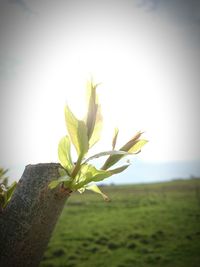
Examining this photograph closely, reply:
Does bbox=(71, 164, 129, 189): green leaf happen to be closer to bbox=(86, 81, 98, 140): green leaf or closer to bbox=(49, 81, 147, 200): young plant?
bbox=(49, 81, 147, 200): young plant

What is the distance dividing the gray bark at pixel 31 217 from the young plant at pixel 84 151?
0.03 metres

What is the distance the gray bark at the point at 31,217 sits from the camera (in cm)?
88

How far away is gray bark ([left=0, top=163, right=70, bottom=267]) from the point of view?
2.90 feet

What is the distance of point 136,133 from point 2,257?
51cm

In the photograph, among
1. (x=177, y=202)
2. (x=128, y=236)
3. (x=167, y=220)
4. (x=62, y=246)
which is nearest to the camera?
(x=62, y=246)

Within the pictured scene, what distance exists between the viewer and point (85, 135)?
33.9 inches

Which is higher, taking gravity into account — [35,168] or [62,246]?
[35,168]

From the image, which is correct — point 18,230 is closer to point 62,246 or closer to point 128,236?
point 62,246

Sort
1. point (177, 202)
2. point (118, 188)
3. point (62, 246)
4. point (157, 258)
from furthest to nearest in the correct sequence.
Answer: point (118, 188) → point (177, 202) → point (62, 246) → point (157, 258)

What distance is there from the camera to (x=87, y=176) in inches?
34.5

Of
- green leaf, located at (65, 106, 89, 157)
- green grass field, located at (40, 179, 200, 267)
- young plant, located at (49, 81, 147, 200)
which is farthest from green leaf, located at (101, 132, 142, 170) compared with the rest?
green grass field, located at (40, 179, 200, 267)

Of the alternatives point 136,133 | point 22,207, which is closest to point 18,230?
point 22,207

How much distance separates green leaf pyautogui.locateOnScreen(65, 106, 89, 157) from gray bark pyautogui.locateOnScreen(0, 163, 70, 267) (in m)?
0.08

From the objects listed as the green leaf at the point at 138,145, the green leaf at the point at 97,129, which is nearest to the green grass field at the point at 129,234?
the green leaf at the point at 138,145
